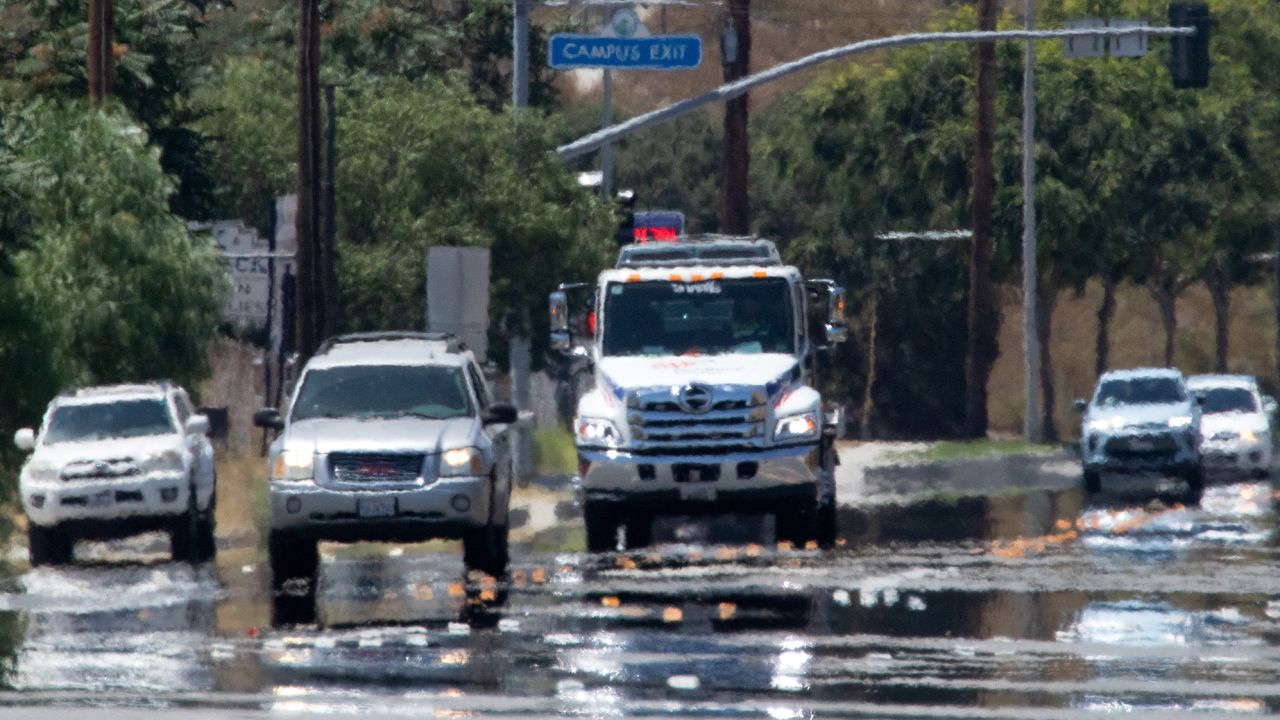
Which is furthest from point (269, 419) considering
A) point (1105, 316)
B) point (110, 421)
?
point (1105, 316)

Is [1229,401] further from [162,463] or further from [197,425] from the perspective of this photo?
[162,463]

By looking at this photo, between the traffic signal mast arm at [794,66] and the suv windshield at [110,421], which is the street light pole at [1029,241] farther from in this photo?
the suv windshield at [110,421]

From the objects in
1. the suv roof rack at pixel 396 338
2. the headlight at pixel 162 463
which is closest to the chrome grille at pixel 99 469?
the headlight at pixel 162 463

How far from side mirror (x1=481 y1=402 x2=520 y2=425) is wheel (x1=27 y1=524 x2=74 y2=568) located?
518 cm

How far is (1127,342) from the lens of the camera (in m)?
125

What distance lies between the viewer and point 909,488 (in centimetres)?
3516

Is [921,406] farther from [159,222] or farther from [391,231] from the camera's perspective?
[159,222]

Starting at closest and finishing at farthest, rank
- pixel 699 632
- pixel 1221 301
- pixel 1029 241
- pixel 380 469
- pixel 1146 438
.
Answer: pixel 699 632, pixel 380 469, pixel 1146 438, pixel 1029 241, pixel 1221 301

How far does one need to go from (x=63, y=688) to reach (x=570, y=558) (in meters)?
9.60

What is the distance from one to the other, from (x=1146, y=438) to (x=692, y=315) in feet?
39.3

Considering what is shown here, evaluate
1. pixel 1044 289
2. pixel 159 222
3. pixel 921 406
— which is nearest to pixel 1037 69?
pixel 1044 289

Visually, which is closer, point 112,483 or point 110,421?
point 112,483

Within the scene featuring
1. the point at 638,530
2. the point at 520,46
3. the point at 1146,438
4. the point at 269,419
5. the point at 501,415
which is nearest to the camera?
the point at 501,415

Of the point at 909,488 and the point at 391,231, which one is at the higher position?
the point at 391,231
